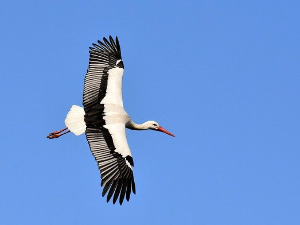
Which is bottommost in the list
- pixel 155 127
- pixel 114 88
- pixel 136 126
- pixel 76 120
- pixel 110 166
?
pixel 110 166

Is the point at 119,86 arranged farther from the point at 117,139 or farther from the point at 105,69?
the point at 117,139

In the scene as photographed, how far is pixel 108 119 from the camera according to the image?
21406 millimetres

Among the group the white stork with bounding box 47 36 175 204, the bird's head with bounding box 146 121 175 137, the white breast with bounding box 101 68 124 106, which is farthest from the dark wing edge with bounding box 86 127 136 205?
the bird's head with bounding box 146 121 175 137

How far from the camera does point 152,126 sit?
77.4ft

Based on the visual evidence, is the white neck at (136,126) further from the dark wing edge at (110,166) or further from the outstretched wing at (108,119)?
the dark wing edge at (110,166)

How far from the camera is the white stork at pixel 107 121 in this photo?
784 inches

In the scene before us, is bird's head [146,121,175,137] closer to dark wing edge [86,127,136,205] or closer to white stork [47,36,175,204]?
white stork [47,36,175,204]

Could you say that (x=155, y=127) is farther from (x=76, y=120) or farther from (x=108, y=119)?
(x=76, y=120)

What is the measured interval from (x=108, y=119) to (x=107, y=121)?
96 mm

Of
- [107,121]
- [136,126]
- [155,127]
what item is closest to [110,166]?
[107,121]

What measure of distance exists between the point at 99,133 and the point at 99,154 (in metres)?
0.81

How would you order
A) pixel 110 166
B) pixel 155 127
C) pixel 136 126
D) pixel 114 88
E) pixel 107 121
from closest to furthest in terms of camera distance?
pixel 110 166 → pixel 107 121 → pixel 114 88 → pixel 136 126 → pixel 155 127

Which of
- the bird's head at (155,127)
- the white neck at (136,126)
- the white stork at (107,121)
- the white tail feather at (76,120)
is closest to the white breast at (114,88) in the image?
the white stork at (107,121)

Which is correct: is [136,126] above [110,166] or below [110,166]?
above
